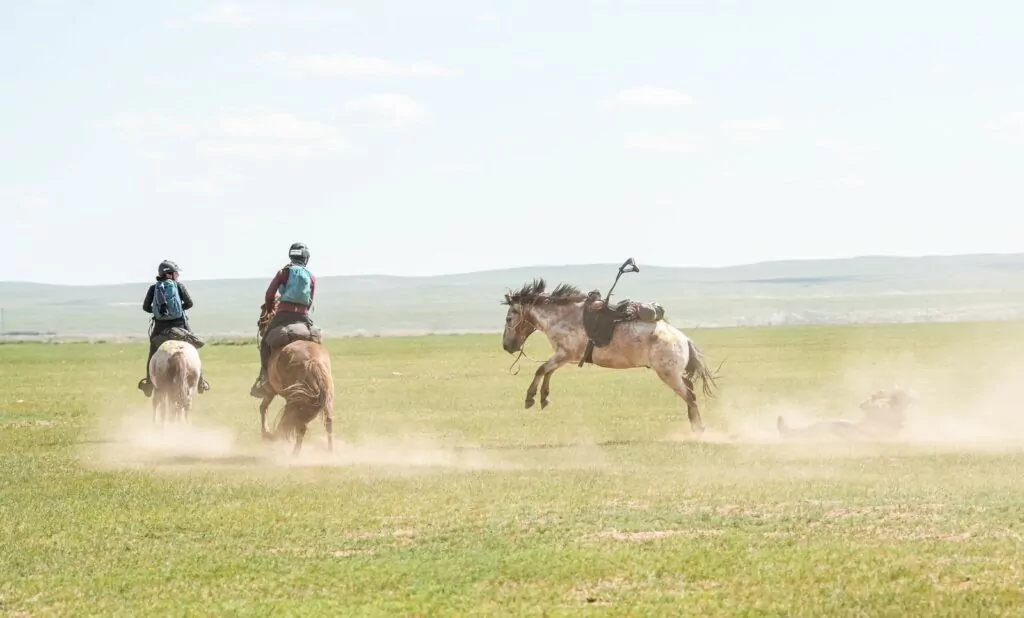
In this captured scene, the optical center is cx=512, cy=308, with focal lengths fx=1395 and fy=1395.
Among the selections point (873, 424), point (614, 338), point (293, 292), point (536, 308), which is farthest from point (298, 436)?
point (873, 424)

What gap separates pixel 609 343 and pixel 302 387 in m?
5.33

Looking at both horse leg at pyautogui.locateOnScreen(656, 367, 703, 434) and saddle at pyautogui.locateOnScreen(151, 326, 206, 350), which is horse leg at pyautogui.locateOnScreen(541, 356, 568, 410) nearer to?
horse leg at pyautogui.locateOnScreen(656, 367, 703, 434)

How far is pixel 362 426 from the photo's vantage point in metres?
24.2

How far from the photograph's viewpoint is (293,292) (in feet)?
62.6

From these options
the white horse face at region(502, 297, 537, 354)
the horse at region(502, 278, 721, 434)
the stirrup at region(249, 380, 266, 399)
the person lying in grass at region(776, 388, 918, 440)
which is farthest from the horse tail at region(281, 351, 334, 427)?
the person lying in grass at region(776, 388, 918, 440)

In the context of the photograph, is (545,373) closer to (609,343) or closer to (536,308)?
(536,308)

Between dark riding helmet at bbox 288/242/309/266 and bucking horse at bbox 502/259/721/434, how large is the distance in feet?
12.1

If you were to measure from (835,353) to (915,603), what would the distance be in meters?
42.5

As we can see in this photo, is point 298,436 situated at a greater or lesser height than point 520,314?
lesser

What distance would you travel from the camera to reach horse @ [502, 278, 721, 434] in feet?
69.7

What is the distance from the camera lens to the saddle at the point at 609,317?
21281mm

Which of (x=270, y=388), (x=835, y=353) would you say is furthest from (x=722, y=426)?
(x=835, y=353)

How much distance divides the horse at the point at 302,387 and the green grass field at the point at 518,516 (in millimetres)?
459

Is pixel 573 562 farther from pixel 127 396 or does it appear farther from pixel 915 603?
pixel 127 396
